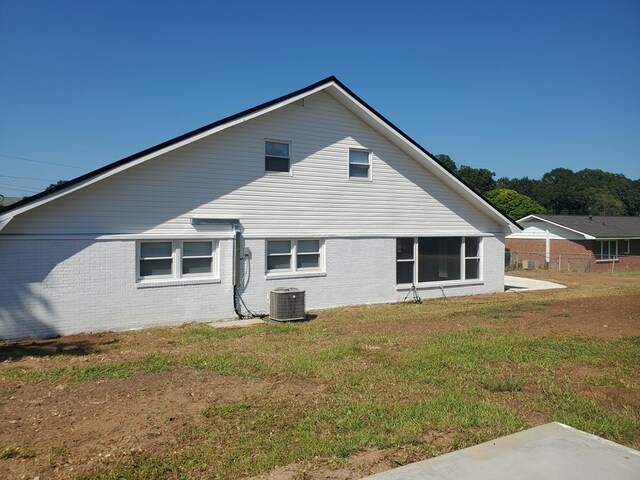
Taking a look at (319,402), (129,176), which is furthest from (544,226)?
(319,402)

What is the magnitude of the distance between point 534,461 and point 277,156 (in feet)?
38.5

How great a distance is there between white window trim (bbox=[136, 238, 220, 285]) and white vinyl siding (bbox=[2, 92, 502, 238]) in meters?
0.40

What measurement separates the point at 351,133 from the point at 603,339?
31.0ft

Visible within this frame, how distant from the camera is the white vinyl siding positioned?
12430 millimetres

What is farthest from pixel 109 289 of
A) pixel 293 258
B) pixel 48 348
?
pixel 293 258

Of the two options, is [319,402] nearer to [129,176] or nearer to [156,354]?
[156,354]

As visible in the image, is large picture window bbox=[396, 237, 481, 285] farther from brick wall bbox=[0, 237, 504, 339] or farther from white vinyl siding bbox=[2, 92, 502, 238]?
brick wall bbox=[0, 237, 504, 339]

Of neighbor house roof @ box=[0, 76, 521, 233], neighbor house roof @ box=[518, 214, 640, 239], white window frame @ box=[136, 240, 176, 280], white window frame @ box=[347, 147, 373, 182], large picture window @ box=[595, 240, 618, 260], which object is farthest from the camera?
large picture window @ box=[595, 240, 618, 260]

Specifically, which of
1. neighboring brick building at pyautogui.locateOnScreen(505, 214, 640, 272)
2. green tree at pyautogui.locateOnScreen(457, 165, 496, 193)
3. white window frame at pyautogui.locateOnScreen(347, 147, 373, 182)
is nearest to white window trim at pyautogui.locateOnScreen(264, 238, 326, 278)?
white window frame at pyautogui.locateOnScreen(347, 147, 373, 182)

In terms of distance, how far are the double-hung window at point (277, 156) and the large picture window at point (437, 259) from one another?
4.89 meters

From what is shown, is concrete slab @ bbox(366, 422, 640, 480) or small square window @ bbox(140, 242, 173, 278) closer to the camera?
concrete slab @ bbox(366, 422, 640, 480)

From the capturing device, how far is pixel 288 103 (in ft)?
48.2

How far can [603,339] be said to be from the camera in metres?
10.2

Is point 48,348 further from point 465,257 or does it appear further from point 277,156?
point 465,257
